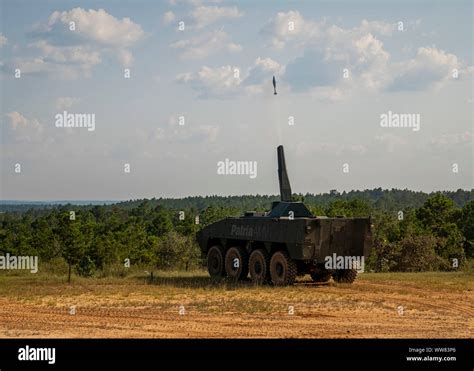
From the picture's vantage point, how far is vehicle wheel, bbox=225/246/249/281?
23.0m

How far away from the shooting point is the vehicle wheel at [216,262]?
79.8 ft

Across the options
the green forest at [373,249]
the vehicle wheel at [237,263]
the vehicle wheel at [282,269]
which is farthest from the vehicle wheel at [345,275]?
the green forest at [373,249]

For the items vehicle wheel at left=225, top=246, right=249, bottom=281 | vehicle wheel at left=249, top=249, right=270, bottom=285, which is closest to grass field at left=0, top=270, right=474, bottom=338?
vehicle wheel at left=249, top=249, right=270, bottom=285

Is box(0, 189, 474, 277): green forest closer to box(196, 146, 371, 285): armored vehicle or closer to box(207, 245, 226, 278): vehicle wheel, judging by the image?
box(207, 245, 226, 278): vehicle wheel

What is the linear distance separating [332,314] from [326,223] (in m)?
5.33

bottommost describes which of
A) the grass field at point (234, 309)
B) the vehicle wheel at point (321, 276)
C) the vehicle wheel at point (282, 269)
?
the grass field at point (234, 309)

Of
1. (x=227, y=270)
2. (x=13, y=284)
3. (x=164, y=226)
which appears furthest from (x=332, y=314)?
(x=164, y=226)

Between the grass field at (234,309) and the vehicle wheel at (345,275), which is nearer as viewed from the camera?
the grass field at (234,309)

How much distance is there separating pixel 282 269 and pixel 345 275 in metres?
2.07

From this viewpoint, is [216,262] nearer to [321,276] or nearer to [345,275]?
[321,276]

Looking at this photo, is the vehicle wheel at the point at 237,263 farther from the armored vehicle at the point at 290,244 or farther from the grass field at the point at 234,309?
the grass field at the point at 234,309

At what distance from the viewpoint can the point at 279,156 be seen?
23672mm

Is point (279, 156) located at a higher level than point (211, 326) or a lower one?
higher
